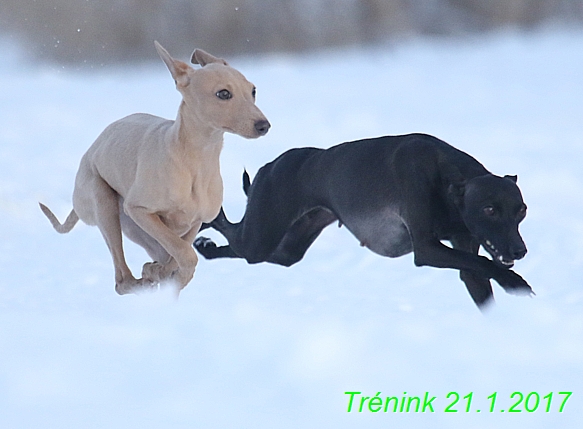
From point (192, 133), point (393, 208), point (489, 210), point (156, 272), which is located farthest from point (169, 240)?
point (489, 210)

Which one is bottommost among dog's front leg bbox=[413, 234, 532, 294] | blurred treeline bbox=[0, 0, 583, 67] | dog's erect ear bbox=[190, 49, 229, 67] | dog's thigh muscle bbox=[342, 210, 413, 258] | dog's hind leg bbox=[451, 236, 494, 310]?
dog's front leg bbox=[413, 234, 532, 294]

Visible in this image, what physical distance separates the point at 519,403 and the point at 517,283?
0.71m

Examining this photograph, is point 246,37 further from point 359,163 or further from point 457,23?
point 359,163

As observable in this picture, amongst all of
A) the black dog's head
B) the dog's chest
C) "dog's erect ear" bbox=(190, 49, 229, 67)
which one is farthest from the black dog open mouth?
"dog's erect ear" bbox=(190, 49, 229, 67)

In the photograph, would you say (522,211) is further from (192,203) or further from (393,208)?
(192,203)

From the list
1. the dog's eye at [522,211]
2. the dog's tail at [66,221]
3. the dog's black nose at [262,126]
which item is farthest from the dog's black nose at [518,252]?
the dog's tail at [66,221]

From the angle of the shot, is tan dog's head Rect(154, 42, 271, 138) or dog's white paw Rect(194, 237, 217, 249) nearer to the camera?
tan dog's head Rect(154, 42, 271, 138)

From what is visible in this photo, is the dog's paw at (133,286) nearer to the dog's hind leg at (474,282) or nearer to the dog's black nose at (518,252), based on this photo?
the dog's hind leg at (474,282)

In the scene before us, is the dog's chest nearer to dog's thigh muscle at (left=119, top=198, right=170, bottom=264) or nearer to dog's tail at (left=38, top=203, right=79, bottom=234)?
dog's thigh muscle at (left=119, top=198, right=170, bottom=264)

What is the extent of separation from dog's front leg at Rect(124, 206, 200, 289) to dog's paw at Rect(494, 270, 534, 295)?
127 cm

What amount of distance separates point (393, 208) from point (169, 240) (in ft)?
3.24

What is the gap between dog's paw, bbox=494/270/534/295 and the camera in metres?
3.93

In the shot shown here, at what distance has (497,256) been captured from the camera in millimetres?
3930

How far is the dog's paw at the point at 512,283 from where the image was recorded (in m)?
3.93
